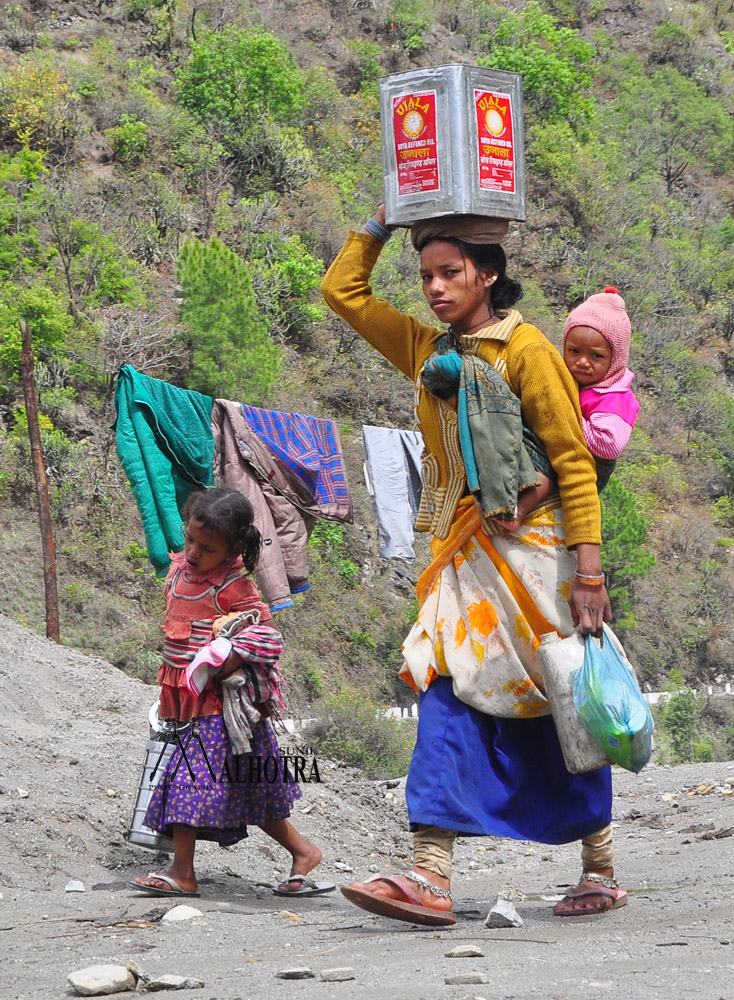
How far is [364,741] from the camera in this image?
9781 millimetres

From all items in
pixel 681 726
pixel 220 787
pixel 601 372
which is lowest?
pixel 681 726

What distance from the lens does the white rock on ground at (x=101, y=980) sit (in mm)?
2502

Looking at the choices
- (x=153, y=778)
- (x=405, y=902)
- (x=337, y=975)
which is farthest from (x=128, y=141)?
(x=337, y=975)

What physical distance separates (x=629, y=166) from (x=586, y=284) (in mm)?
6604

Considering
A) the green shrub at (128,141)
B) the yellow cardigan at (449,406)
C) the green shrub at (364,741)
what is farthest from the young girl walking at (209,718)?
the green shrub at (128,141)

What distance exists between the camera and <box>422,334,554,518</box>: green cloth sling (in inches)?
134

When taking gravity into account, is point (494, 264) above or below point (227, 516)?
above

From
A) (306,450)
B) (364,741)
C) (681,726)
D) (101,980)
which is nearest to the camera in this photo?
(101,980)

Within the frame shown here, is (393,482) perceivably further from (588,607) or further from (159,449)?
(588,607)

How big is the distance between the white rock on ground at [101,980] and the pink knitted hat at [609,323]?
2116mm

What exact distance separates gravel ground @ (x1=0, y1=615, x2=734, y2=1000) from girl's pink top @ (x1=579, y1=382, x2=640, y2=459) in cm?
134

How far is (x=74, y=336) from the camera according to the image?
703 inches

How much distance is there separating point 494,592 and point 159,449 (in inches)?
134

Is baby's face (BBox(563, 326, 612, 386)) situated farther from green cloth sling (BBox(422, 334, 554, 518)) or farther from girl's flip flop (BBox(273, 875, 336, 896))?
girl's flip flop (BBox(273, 875, 336, 896))
